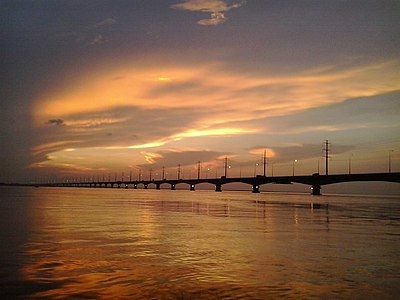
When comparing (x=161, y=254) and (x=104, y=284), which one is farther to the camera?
(x=161, y=254)

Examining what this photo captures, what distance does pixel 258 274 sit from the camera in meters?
14.9

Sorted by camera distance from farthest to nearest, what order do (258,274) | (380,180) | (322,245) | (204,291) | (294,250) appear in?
(380,180), (322,245), (294,250), (258,274), (204,291)

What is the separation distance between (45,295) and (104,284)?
179cm

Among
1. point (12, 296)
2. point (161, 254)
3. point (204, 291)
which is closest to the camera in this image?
point (12, 296)

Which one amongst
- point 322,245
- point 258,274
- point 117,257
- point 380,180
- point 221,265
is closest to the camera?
point 258,274

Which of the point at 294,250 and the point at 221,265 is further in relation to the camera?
the point at 294,250

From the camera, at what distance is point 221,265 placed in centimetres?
1638

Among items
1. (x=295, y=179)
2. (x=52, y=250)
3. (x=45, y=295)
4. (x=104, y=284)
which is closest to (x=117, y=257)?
(x=52, y=250)

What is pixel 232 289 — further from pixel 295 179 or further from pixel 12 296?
pixel 295 179

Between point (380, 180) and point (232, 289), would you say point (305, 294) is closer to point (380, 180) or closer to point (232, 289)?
point (232, 289)

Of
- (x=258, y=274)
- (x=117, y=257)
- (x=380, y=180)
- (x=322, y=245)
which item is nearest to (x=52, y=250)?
(x=117, y=257)

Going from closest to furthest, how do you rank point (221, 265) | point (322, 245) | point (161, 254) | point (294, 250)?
point (221, 265) < point (161, 254) < point (294, 250) < point (322, 245)

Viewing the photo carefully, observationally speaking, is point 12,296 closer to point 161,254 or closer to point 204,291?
point 204,291

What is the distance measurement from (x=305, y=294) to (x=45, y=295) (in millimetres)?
6862
